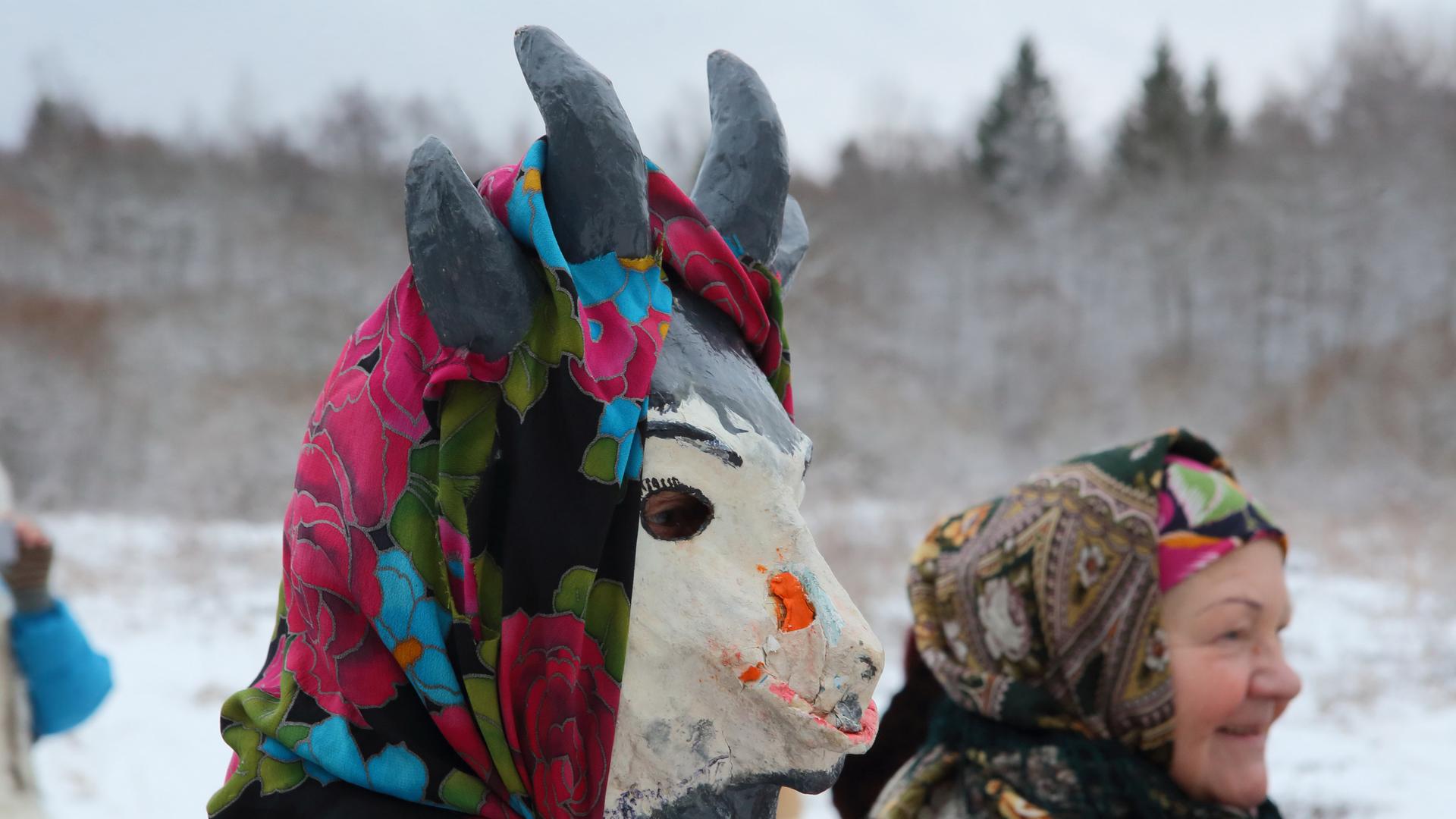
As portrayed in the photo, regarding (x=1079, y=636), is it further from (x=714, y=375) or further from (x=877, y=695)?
(x=877, y=695)

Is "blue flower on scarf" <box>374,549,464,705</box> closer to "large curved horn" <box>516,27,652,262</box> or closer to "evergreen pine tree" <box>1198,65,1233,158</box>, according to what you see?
→ "large curved horn" <box>516,27,652,262</box>

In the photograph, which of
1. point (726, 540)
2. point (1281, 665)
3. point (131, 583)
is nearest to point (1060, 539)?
point (1281, 665)

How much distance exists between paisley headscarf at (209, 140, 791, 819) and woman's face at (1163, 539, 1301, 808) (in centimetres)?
152

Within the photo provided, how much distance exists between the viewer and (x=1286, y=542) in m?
2.40

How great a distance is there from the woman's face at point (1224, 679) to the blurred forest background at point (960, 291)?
11859 mm

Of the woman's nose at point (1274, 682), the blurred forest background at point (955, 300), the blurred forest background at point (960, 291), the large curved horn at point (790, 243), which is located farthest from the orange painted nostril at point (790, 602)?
the blurred forest background at point (960, 291)

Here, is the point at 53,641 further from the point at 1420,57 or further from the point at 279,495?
the point at 1420,57

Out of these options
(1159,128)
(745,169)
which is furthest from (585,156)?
(1159,128)

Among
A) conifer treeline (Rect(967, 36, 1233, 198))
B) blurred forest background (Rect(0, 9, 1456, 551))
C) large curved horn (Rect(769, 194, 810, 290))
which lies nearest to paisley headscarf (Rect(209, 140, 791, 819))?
large curved horn (Rect(769, 194, 810, 290))

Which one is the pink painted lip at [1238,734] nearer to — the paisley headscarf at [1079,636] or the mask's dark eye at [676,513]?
the paisley headscarf at [1079,636]

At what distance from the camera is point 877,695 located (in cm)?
568

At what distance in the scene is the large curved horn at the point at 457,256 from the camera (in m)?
1.02

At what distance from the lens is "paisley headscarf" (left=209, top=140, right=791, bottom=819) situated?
107 cm

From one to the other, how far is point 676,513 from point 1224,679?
1515mm
